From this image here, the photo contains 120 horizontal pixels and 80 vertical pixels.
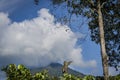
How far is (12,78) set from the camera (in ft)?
93.8

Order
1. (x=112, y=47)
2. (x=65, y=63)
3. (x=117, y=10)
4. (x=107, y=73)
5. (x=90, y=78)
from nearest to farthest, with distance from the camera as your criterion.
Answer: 1. (x=90, y=78)
2. (x=107, y=73)
3. (x=65, y=63)
4. (x=117, y=10)
5. (x=112, y=47)

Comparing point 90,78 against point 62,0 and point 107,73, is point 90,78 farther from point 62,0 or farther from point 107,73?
point 62,0

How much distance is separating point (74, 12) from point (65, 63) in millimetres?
5226

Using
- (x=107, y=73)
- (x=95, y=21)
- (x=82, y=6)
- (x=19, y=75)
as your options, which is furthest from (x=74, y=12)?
(x=19, y=75)

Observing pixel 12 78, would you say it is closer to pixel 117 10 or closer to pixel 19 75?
pixel 19 75

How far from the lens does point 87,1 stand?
128 ft

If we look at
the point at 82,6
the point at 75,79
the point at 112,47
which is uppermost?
the point at 82,6

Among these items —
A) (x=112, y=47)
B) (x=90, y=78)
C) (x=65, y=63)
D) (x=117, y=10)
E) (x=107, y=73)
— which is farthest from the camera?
(x=112, y=47)

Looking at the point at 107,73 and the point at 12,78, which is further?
the point at 107,73

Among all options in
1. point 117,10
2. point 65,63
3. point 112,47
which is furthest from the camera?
point 112,47

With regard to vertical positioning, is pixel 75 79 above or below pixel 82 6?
below

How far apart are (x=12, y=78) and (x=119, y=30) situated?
19.3 metres

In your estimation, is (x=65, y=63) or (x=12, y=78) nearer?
(x=12, y=78)

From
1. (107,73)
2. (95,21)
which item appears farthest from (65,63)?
(95,21)
